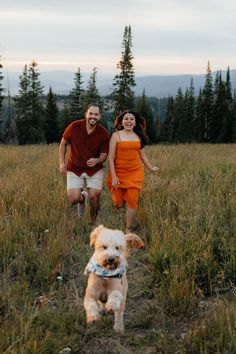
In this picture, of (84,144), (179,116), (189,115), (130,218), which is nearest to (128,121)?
(84,144)

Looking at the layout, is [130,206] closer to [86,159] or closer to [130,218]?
[130,218]

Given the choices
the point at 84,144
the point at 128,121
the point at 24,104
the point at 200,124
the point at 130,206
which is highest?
the point at 24,104

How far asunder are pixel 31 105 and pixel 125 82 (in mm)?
16756

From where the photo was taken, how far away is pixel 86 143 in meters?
6.89

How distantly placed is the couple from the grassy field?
33 centimetres

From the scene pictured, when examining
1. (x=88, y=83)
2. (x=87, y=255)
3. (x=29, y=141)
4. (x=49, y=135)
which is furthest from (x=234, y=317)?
(x=49, y=135)

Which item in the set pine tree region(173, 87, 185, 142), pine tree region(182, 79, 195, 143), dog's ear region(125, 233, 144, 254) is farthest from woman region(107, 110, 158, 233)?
pine tree region(173, 87, 185, 142)

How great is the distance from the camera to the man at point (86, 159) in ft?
22.6

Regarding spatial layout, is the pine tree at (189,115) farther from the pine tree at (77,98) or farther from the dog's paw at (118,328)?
the dog's paw at (118,328)

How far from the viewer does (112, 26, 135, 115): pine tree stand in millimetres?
39062

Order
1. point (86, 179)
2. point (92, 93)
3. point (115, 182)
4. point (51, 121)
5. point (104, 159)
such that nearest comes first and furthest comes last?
point (115, 182) < point (104, 159) < point (86, 179) < point (92, 93) < point (51, 121)

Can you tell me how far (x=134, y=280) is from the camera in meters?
4.72

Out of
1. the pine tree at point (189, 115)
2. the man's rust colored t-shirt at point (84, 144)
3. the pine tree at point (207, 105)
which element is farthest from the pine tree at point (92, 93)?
the man's rust colored t-shirt at point (84, 144)

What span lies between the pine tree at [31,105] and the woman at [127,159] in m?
45.8
